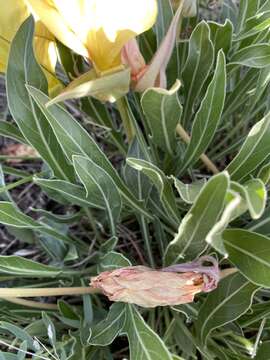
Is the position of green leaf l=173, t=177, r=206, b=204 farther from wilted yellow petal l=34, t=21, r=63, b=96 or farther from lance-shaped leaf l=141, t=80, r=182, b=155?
wilted yellow petal l=34, t=21, r=63, b=96

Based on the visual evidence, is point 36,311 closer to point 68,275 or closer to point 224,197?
point 68,275

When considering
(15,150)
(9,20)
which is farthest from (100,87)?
(15,150)

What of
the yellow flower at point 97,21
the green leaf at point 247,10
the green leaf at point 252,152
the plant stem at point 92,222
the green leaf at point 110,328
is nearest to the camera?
the yellow flower at point 97,21

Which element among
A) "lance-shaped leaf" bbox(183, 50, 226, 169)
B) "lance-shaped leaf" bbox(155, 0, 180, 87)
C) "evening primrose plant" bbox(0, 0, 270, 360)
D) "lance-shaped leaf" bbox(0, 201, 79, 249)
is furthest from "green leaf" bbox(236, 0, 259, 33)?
"lance-shaped leaf" bbox(0, 201, 79, 249)

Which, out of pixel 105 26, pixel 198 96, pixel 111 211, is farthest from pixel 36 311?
pixel 105 26

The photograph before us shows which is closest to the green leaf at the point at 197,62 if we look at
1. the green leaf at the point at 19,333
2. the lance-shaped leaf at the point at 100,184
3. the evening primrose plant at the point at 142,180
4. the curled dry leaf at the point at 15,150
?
the evening primrose plant at the point at 142,180

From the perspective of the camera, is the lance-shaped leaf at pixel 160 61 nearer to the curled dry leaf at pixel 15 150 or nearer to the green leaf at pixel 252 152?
the green leaf at pixel 252 152
